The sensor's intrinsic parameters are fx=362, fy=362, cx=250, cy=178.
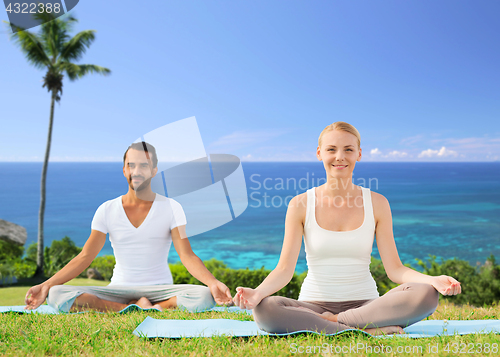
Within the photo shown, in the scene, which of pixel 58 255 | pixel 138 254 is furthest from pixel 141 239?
pixel 58 255

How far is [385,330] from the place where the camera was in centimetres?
280

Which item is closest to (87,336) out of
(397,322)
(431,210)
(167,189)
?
(167,189)

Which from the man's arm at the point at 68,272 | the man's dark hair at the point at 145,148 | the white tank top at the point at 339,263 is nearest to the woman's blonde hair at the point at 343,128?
the white tank top at the point at 339,263

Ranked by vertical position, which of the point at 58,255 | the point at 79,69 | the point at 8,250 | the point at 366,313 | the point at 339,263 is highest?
the point at 79,69

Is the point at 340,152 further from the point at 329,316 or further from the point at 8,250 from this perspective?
the point at 8,250

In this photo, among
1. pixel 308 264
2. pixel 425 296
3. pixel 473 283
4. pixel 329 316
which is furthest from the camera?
pixel 473 283

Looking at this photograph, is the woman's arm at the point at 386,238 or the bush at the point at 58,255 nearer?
the woman's arm at the point at 386,238

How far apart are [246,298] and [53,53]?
17.6m

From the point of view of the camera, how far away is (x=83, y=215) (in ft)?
174

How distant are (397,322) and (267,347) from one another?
1050 mm

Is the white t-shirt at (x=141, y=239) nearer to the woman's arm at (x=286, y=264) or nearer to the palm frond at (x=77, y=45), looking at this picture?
the woman's arm at (x=286, y=264)

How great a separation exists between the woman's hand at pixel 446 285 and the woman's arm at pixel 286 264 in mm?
1068

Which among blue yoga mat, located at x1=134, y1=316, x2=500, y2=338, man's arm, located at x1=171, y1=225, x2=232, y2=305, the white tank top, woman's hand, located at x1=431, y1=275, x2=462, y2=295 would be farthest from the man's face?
woman's hand, located at x1=431, y1=275, x2=462, y2=295

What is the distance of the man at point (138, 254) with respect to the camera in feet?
13.5
